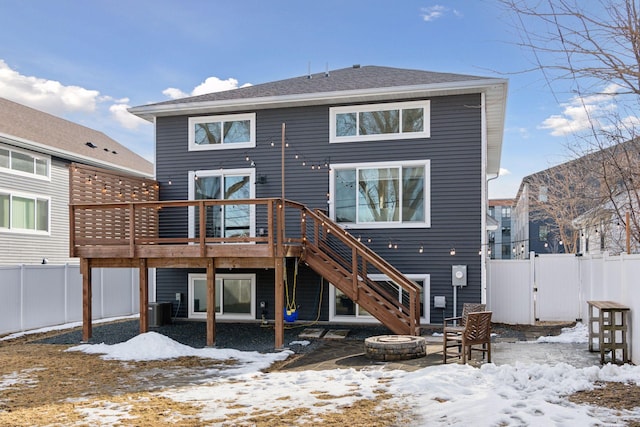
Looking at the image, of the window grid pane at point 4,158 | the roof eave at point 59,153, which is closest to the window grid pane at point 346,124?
the roof eave at point 59,153

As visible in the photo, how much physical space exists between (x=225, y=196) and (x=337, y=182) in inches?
108

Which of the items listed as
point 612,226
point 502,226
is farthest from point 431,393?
point 502,226

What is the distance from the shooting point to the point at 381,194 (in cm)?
1170

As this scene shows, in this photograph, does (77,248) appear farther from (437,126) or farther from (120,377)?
(437,126)

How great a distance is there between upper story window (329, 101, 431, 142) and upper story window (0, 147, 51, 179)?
9.68 m

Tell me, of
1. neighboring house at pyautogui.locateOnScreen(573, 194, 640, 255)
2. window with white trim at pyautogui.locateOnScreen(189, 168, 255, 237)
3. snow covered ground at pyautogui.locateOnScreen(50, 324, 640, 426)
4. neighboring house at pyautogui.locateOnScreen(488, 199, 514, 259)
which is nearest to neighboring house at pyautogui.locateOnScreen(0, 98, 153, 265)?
window with white trim at pyautogui.locateOnScreen(189, 168, 255, 237)

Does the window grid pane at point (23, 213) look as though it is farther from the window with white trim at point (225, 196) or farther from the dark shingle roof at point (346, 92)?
the window with white trim at point (225, 196)

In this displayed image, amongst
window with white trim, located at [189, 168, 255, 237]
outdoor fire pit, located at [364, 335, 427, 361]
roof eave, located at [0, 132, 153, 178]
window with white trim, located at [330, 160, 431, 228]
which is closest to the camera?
outdoor fire pit, located at [364, 335, 427, 361]

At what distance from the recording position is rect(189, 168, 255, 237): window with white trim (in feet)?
40.7

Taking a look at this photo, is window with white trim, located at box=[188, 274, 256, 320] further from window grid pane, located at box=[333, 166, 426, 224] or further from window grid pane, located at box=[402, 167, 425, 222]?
window grid pane, located at box=[402, 167, 425, 222]

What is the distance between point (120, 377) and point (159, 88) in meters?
17.6

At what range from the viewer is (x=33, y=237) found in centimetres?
1595

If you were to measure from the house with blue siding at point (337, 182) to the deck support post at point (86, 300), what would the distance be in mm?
1017

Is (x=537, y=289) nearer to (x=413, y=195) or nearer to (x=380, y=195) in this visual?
(x=413, y=195)
